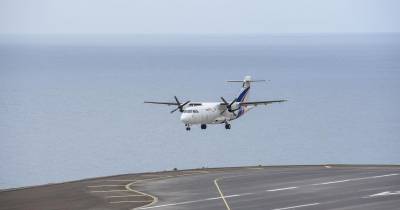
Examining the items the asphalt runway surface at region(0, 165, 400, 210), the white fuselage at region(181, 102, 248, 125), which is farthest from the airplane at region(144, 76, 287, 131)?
the asphalt runway surface at region(0, 165, 400, 210)

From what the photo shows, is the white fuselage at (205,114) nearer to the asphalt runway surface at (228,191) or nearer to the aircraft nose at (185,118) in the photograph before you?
the aircraft nose at (185,118)

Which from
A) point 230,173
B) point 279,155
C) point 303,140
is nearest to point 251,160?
point 279,155

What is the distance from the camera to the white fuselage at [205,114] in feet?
373

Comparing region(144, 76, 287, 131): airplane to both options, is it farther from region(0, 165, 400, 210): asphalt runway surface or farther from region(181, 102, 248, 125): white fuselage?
region(0, 165, 400, 210): asphalt runway surface

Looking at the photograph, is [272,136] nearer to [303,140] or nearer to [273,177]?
[303,140]

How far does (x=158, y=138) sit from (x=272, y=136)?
26.0m

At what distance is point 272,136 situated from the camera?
190 m

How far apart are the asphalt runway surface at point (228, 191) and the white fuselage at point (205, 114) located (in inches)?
1005

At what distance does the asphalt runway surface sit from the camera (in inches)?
2633

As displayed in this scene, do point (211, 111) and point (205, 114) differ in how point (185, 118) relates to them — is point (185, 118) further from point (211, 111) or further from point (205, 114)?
point (211, 111)

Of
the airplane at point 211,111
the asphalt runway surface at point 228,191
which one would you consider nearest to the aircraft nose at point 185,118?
the airplane at point 211,111

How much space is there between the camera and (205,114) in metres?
116

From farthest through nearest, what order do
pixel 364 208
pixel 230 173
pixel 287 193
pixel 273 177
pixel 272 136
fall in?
1. pixel 272 136
2. pixel 230 173
3. pixel 273 177
4. pixel 287 193
5. pixel 364 208

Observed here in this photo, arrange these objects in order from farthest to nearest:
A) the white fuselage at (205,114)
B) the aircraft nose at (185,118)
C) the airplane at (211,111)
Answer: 1. the airplane at (211,111)
2. the white fuselage at (205,114)
3. the aircraft nose at (185,118)
